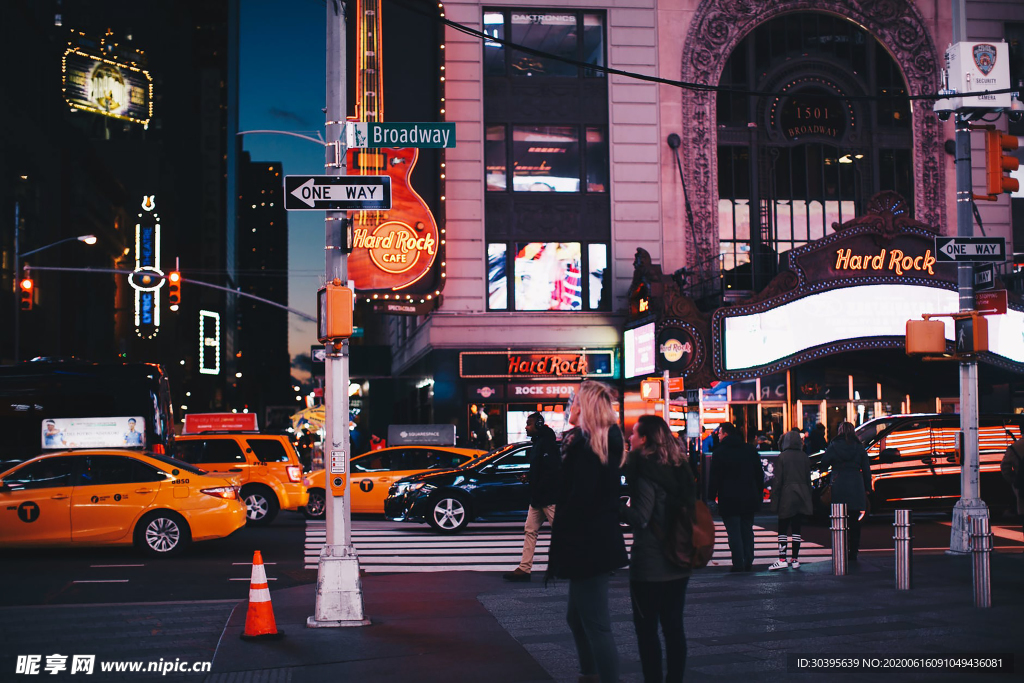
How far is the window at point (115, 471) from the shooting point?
16828mm

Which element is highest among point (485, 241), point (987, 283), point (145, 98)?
point (145, 98)

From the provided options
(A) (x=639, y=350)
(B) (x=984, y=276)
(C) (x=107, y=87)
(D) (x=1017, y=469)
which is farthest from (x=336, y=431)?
(C) (x=107, y=87)

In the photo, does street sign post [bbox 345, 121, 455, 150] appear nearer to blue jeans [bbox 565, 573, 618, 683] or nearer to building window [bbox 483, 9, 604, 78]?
blue jeans [bbox 565, 573, 618, 683]

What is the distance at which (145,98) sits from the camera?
344 feet

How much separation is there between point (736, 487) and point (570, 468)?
8.08m

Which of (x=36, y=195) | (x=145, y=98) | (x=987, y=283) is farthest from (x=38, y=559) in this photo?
(x=145, y=98)

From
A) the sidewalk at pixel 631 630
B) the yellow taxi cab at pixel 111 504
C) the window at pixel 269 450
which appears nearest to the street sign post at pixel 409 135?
the sidewalk at pixel 631 630

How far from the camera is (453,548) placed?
17.8 metres

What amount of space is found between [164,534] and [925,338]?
11788mm

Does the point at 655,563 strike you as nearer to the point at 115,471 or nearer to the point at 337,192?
the point at 337,192

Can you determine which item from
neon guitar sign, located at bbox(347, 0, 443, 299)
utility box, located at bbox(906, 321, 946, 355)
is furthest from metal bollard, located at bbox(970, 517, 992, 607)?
neon guitar sign, located at bbox(347, 0, 443, 299)

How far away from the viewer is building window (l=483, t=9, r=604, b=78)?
3484 centimetres

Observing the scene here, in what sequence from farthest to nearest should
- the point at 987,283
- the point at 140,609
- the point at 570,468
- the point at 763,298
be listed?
the point at 763,298 → the point at 987,283 → the point at 140,609 → the point at 570,468

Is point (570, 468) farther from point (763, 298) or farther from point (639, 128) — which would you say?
point (639, 128)
